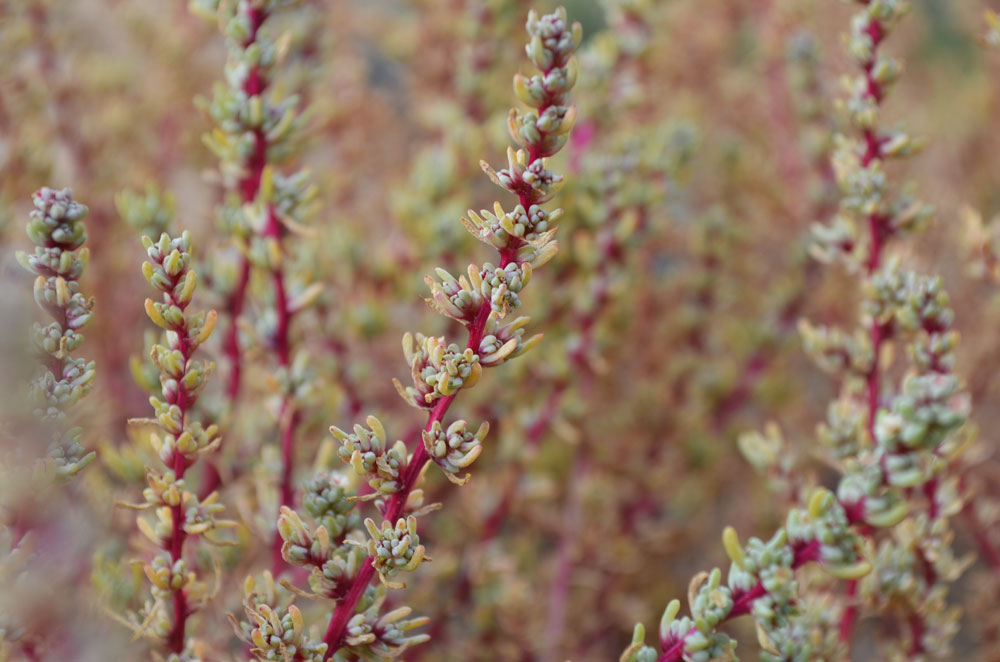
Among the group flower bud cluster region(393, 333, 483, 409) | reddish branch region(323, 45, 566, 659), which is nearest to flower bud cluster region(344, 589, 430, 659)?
reddish branch region(323, 45, 566, 659)

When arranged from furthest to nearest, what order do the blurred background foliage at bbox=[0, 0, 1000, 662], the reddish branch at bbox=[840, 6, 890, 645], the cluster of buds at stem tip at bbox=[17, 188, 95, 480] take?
the blurred background foliage at bbox=[0, 0, 1000, 662] → the reddish branch at bbox=[840, 6, 890, 645] → the cluster of buds at stem tip at bbox=[17, 188, 95, 480]

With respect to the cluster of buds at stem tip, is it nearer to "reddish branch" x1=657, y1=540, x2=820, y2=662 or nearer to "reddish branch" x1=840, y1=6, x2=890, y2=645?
"reddish branch" x1=657, y1=540, x2=820, y2=662

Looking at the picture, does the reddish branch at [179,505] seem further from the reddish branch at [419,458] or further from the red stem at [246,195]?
the red stem at [246,195]

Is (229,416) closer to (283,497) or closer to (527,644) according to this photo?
(283,497)

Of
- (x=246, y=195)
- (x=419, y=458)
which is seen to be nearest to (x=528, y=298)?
(x=246, y=195)

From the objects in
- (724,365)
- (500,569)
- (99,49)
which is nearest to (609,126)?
(724,365)
